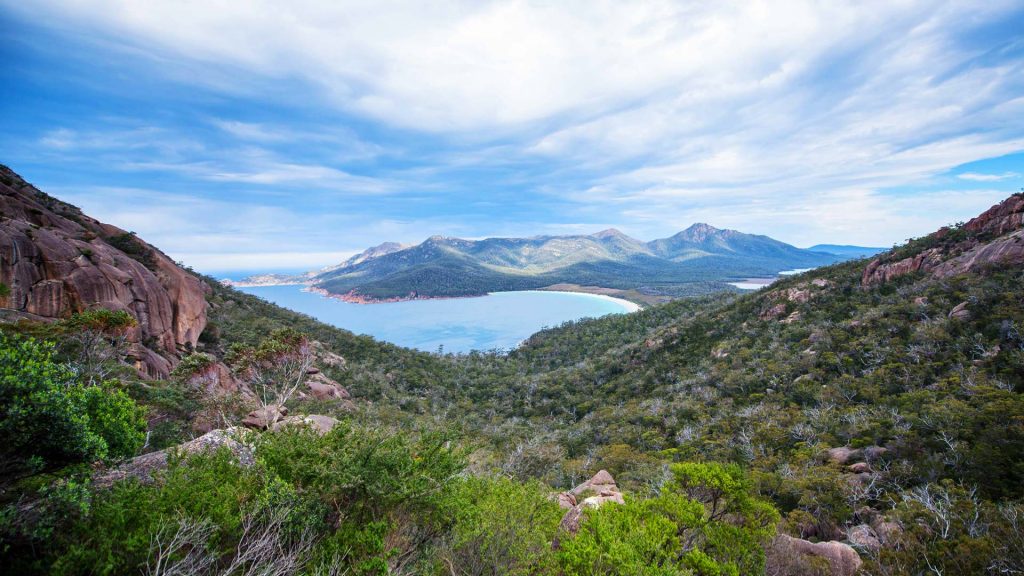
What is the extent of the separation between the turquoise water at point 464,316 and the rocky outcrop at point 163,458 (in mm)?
87107

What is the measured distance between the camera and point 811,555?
411 inches

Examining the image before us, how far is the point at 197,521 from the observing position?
6336 millimetres

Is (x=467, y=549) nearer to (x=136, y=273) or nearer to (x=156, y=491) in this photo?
(x=156, y=491)

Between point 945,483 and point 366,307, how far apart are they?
589ft

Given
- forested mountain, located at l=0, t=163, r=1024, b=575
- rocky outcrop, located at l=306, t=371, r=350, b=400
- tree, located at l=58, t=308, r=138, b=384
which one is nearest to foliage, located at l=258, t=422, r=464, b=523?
forested mountain, located at l=0, t=163, r=1024, b=575

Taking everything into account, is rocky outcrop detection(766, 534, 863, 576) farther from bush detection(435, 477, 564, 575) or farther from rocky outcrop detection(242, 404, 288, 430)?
rocky outcrop detection(242, 404, 288, 430)

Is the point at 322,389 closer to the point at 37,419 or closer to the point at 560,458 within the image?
the point at 560,458

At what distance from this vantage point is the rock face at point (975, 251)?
2953 cm

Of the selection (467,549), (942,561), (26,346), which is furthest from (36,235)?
(942,561)

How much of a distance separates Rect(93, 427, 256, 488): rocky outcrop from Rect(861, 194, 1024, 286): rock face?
49.1 meters

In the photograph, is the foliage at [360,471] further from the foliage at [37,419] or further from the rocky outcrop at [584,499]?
the rocky outcrop at [584,499]

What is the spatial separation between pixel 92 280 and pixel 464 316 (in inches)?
5131

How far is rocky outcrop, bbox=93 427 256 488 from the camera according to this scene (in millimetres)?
7778

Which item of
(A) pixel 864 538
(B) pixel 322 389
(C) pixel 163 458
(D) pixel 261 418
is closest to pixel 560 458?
(A) pixel 864 538
